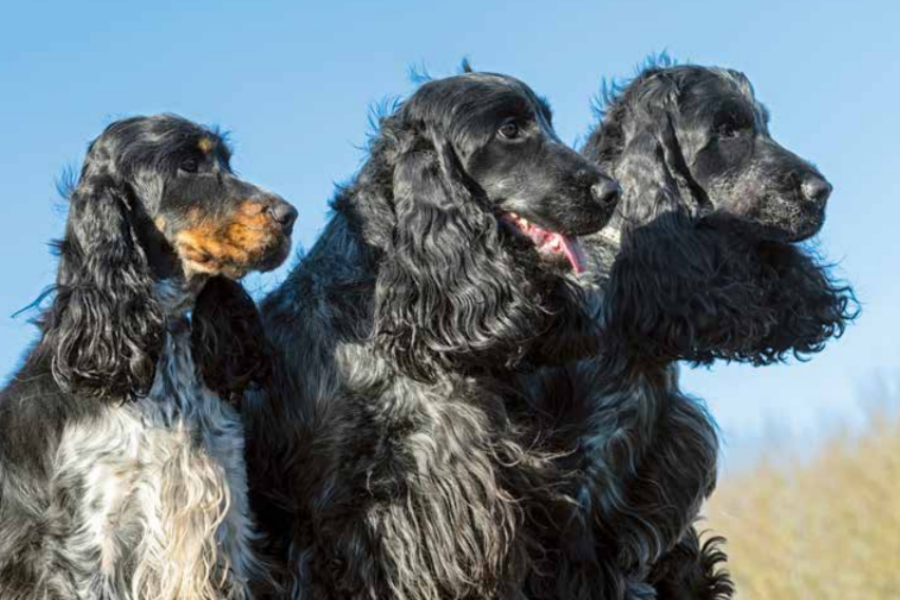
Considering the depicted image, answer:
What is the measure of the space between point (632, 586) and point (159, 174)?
261 cm

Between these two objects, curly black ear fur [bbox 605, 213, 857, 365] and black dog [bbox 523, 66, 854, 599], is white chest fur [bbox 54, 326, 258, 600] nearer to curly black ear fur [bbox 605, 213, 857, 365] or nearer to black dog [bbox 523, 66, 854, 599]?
black dog [bbox 523, 66, 854, 599]

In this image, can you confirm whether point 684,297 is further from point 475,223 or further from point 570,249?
point 475,223

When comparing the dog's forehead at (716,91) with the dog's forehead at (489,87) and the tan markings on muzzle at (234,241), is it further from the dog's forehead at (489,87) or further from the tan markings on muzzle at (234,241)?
the tan markings on muzzle at (234,241)

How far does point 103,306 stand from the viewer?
4.72 m

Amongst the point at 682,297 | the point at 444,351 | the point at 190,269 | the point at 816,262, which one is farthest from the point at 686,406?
the point at 190,269

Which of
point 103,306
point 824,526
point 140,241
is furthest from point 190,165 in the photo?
point 824,526

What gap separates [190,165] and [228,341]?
686 millimetres

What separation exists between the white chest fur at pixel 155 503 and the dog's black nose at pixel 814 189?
2692 millimetres

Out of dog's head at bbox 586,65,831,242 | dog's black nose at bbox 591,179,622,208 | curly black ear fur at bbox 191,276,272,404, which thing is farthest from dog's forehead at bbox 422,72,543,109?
curly black ear fur at bbox 191,276,272,404

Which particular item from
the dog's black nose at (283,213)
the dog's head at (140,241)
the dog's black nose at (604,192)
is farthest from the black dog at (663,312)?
the dog's head at (140,241)

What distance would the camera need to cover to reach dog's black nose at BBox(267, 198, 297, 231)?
4.86 meters

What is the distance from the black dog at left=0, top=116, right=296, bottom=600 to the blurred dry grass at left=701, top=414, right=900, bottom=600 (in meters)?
4.87

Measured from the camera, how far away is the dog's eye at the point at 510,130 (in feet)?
17.1

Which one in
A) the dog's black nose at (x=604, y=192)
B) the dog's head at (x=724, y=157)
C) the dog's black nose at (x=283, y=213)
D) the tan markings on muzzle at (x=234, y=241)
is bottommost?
the tan markings on muzzle at (x=234, y=241)
